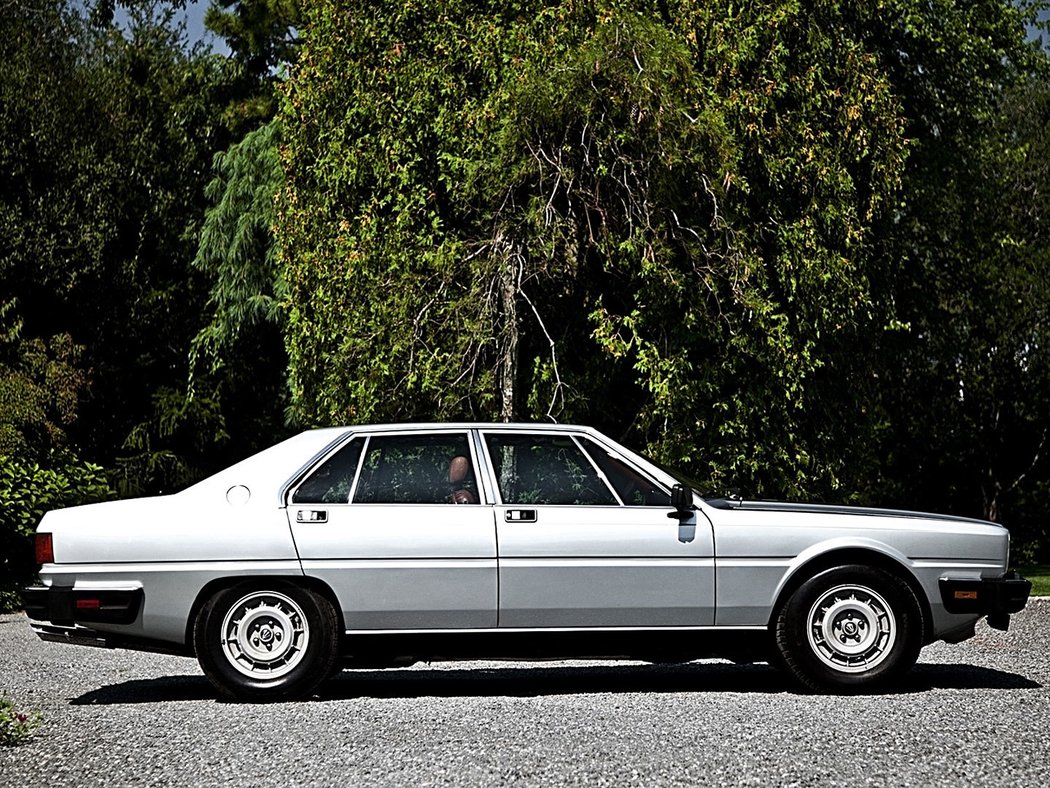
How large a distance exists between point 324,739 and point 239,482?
224cm

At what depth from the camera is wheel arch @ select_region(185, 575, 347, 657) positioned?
351 inches

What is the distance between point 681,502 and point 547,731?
1958mm

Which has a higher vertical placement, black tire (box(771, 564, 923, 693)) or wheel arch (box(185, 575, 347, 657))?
wheel arch (box(185, 575, 347, 657))

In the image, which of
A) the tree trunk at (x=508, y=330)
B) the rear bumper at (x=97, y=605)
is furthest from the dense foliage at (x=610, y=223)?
the rear bumper at (x=97, y=605)

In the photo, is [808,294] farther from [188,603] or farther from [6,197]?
[6,197]

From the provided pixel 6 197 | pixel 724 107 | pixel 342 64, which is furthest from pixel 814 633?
pixel 6 197

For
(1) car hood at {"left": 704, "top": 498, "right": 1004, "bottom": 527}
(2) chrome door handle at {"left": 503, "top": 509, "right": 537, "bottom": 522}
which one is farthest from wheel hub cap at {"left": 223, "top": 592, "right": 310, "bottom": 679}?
(1) car hood at {"left": 704, "top": 498, "right": 1004, "bottom": 527}

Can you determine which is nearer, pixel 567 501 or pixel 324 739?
pixel 324 739

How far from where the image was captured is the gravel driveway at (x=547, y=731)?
637cm

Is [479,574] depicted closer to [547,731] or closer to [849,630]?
[547,731]

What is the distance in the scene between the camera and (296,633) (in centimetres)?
892

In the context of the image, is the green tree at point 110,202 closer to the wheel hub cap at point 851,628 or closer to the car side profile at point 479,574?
the car side profile at point 479,574

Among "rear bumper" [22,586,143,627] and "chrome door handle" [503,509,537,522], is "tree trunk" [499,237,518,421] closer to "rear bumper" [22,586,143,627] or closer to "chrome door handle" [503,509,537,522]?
"chrome door handle" [503,509,537,522]

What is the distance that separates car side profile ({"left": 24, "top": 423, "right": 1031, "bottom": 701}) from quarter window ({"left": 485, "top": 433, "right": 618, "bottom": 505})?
0.05ft
